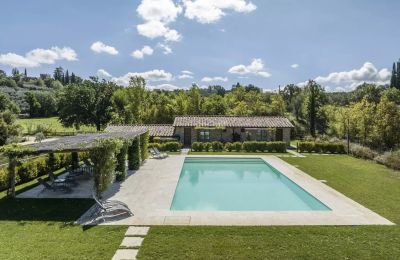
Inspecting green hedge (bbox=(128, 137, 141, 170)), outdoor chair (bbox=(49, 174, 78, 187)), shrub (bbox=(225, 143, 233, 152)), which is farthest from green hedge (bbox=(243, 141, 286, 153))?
outdoor chair (bbox=(49, 174, 78, 187))

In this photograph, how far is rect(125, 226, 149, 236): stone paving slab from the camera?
991cm

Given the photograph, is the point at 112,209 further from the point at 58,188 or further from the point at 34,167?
the point at 34,167

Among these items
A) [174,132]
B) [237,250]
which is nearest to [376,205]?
[237,250]

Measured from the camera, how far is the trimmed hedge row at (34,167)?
51.7ft

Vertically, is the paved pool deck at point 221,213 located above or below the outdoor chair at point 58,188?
below

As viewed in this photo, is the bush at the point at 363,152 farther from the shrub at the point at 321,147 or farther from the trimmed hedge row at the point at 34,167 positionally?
the trimmed hedge row at the point at 34,167

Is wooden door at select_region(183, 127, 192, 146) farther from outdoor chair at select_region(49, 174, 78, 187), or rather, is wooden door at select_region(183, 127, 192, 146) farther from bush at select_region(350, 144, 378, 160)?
outdoor chair at select_region(49, 174, 78, 187)

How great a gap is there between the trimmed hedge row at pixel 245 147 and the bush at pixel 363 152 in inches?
249

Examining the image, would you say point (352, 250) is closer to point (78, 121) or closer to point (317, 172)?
point (317, 172)

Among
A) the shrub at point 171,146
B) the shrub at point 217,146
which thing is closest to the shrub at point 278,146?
the shrub at point 217,146

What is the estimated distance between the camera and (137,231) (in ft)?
33.3

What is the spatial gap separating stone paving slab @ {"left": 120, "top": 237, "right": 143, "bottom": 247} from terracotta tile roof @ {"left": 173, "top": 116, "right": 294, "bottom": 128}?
26576 mm

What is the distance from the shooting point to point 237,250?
348 inches

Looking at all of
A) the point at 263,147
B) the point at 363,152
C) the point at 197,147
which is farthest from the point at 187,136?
the point at 363,152
